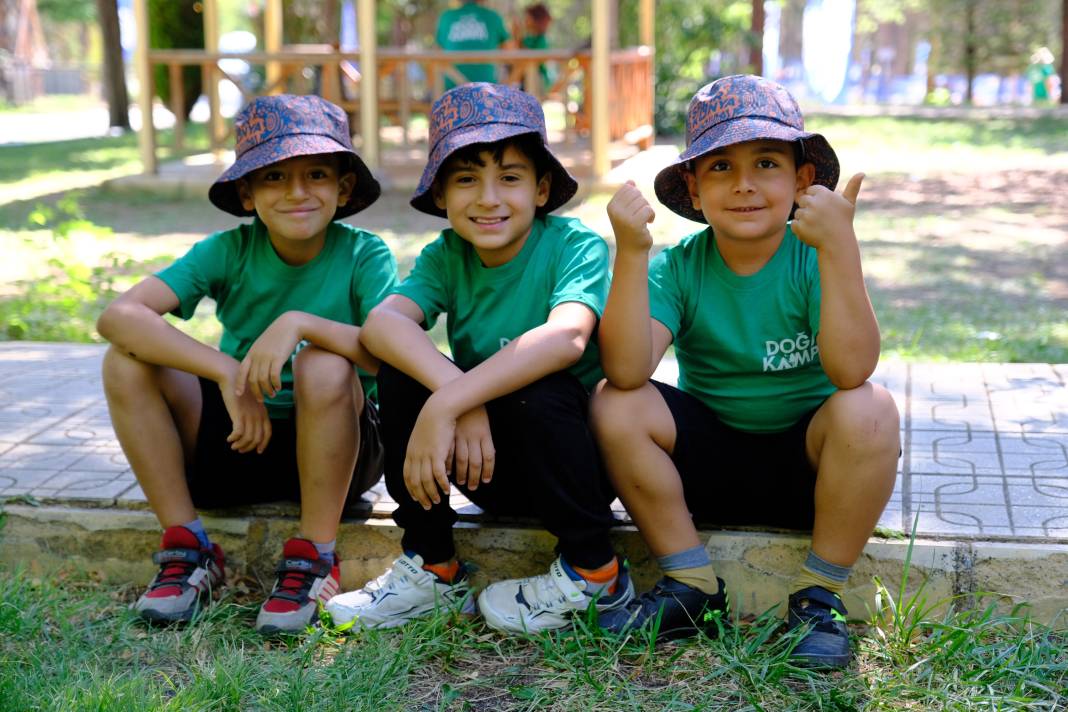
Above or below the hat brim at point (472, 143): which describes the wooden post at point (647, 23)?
above

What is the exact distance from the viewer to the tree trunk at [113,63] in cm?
1797

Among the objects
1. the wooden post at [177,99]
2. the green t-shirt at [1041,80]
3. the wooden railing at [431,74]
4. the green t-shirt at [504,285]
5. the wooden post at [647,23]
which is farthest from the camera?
the green t-shirt at [1041,80]

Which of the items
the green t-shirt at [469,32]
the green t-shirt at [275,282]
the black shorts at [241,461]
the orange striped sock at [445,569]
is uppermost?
the green t-shirt at [469,32]

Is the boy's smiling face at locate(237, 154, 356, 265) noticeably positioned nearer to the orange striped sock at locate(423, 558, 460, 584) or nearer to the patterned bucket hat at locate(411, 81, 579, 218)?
the patterned bucket hat at locate(411, 81, 579, 218)

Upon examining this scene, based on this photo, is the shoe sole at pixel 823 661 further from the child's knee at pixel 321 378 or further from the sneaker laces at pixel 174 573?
the sneaker laces at pixel 174 573

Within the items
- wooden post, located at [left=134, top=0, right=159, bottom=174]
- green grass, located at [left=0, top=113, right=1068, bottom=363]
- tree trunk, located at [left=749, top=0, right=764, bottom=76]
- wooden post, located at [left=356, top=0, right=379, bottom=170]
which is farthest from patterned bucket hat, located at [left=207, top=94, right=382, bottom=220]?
tree trunk, located at [left=749, top=0, right=764, bottom=76]

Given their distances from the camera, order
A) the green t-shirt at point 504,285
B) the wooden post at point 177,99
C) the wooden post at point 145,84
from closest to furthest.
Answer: the green t-shirt at point 504,285 < the wooden post at point 145,84 < the wooden post at point 177,99

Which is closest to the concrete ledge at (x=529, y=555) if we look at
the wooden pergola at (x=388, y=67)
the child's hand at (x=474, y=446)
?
the child's hand at (x=474, y=446)

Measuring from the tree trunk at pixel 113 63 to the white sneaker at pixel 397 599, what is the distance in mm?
16868

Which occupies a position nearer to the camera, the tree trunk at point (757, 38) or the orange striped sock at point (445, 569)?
the orange striped sock at point (445, 569)

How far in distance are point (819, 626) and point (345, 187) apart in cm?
157

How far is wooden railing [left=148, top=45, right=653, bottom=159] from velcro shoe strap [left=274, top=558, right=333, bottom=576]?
740 cm

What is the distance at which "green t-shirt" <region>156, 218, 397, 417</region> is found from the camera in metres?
3.09

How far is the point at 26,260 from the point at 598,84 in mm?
4588
